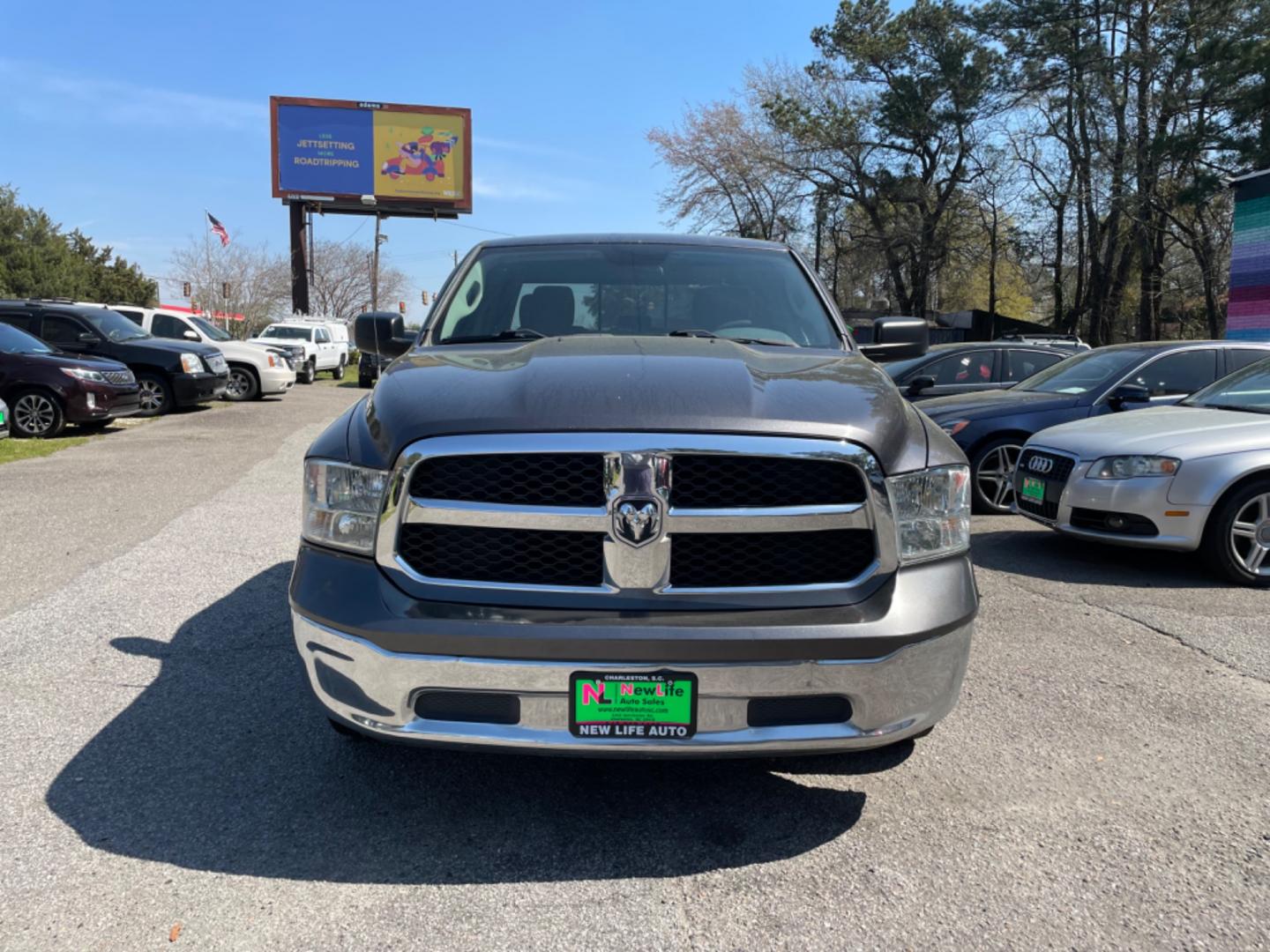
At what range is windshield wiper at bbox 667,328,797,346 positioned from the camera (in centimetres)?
370

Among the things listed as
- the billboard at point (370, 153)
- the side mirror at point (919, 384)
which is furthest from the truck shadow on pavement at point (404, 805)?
the billboard at point (370, 153)

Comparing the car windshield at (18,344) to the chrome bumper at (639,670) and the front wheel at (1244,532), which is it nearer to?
the chrome bumper at (639,670)

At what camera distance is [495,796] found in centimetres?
296

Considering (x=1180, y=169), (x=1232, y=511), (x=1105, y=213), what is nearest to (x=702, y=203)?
(x=1105, y=213)

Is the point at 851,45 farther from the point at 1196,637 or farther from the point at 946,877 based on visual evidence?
the point at 946,877

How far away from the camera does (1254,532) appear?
5.67 metres

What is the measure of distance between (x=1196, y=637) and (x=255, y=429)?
13.0 m

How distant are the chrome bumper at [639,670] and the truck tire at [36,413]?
12.0m

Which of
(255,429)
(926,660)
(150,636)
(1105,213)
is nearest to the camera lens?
(926,660)

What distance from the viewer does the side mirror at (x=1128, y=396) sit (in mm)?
7445

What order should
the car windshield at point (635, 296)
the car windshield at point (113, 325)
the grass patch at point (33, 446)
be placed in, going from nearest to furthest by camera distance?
the car windshield at point (635, 296)
the grass patch at point (33, 446)
the car windshield at point (113, 325)

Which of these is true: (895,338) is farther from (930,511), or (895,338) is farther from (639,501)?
(639,501)

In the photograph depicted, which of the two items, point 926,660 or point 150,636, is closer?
point 926,660

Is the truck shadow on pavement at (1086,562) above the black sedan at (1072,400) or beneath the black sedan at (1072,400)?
beneath
